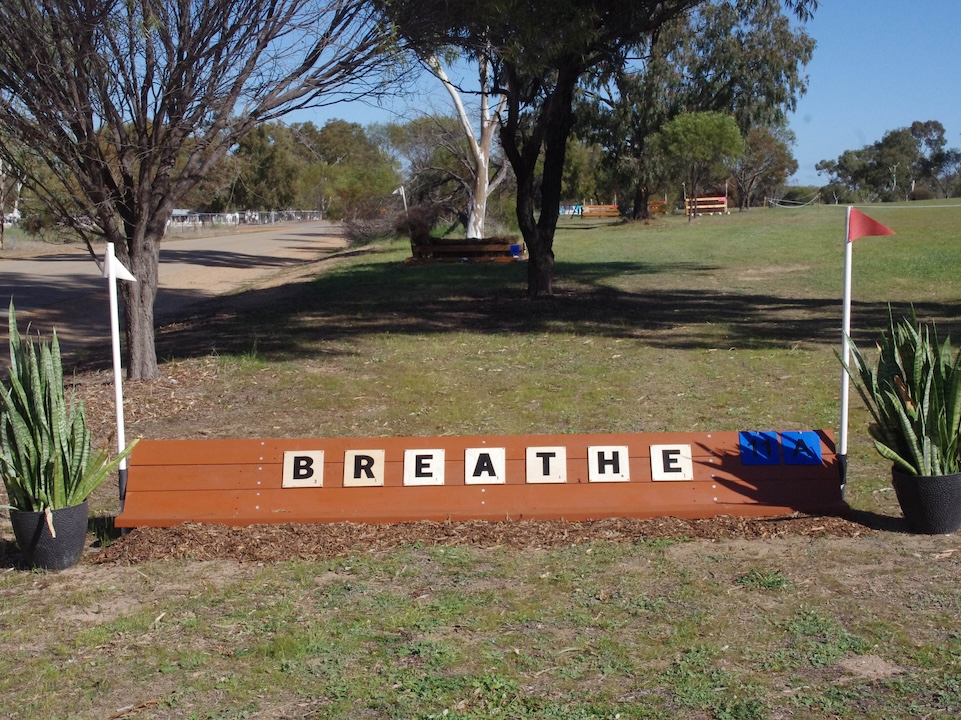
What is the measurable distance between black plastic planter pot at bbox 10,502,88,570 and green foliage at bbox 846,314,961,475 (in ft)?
15.3

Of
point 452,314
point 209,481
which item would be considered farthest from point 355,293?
point 209,481

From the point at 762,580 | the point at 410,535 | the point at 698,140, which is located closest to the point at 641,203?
the point at 698,140

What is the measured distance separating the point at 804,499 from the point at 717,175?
172ft

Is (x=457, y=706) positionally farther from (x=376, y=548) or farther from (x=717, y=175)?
(x=717, y=175)

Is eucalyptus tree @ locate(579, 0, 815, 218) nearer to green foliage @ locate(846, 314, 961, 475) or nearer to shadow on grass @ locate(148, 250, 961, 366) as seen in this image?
shadow on grass @ locate(148, 250, 961, 366)

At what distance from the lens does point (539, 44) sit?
1279cm

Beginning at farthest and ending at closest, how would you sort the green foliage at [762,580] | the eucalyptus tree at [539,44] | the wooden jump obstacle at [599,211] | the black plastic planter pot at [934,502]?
1. the wooden jump obstacle at [599,211]
2. the eucalyptus tree at [539,44]
3. the black plastic planter pot at [934,502]
4. the green foliage at [762,580]

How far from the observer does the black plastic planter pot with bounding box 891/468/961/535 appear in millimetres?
5980

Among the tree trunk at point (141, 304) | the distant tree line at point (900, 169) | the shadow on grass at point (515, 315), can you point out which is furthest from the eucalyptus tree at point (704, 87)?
the distant tree line at point (900, 169)

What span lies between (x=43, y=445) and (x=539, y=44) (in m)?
8.79

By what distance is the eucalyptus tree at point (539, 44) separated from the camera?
444 inches

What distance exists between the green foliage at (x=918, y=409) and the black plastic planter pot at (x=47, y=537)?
15.3 feet

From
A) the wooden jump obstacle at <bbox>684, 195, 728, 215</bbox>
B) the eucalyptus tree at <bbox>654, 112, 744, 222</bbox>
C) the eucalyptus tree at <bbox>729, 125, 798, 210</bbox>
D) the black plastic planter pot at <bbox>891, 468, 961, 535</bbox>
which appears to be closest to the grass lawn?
the black plastic planter pot at <bbox>891, 468, 961, 535</bbox>

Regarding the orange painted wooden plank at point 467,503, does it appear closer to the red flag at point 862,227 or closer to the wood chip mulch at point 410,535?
the wood chip mulch at point 410,535
